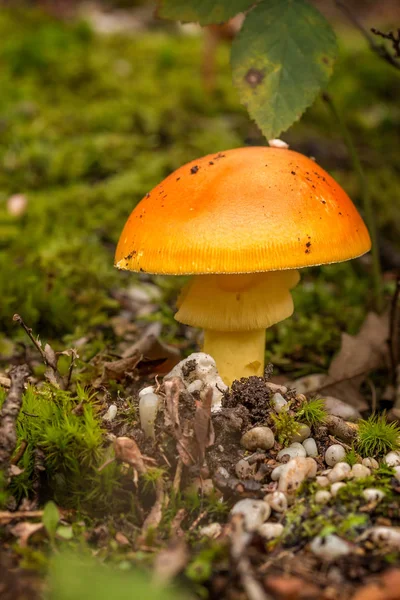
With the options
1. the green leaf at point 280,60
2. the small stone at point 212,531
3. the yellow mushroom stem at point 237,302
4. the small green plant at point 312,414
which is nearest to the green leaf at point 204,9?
the green leaf at point 280,60

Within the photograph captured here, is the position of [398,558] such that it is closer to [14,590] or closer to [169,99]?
[14,590]

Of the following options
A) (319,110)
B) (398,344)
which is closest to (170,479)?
(398,344)

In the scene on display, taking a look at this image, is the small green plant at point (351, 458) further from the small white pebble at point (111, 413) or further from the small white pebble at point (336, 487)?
the small white pebble at point (111, 413)

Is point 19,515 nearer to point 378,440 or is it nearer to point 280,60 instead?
point 378,440

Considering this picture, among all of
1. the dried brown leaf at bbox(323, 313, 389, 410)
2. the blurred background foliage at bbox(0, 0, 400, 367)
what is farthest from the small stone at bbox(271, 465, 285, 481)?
the blurred background foliage at bbox(0, 0, 400, 367)

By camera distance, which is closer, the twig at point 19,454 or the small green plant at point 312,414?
the twig at point 19,454

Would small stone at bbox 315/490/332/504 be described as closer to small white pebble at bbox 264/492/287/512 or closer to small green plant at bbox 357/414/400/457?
small white pebble at bbox 264/492/287/512

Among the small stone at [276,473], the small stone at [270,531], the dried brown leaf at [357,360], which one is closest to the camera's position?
the small stone at [270,531]

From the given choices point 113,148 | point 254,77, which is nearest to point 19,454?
point 254,77
